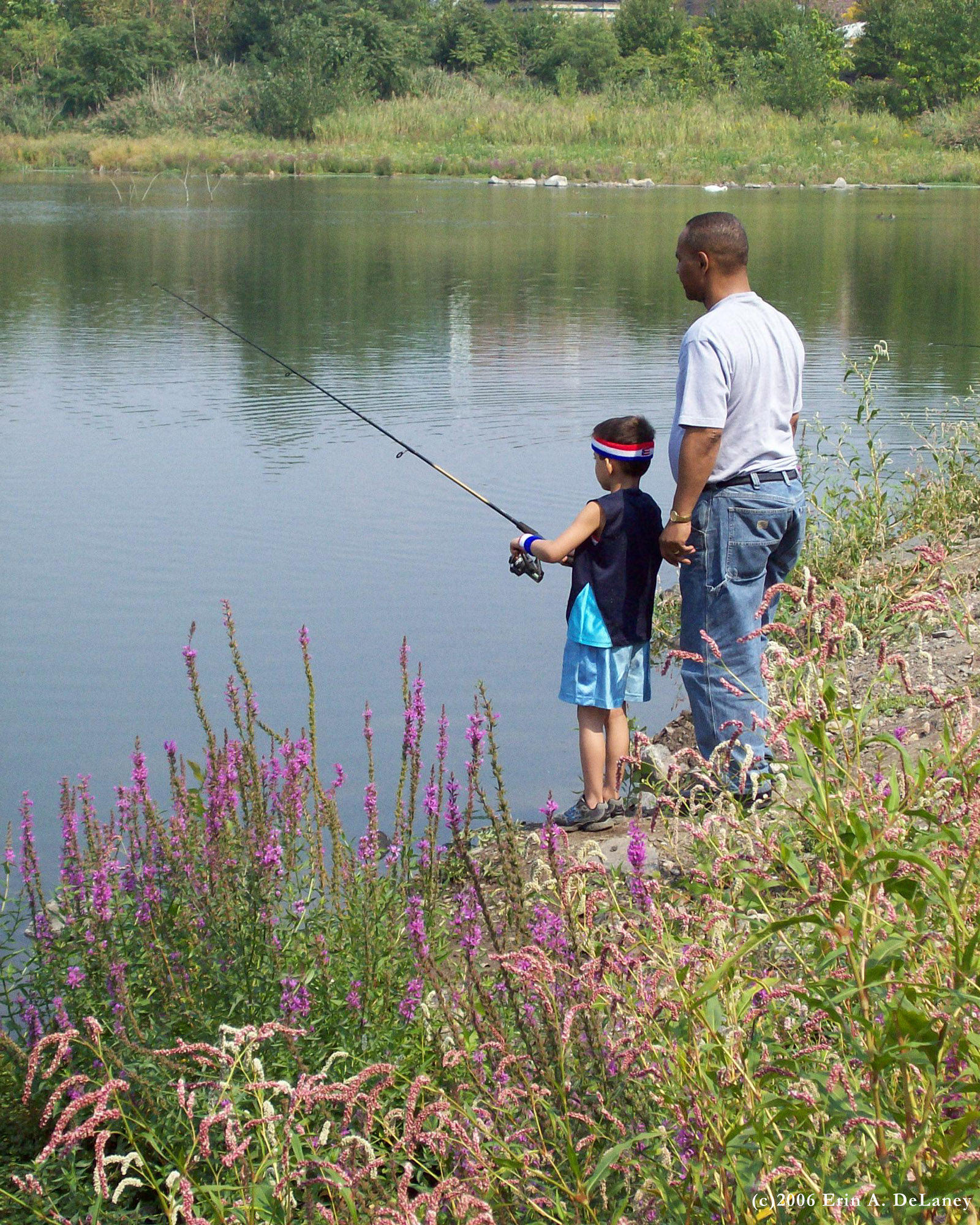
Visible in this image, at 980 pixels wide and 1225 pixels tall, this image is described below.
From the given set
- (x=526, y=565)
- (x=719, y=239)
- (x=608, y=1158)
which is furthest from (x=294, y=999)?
(x=719, y=239)

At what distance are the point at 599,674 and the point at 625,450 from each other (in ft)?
2.27

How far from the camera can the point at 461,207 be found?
31016mm

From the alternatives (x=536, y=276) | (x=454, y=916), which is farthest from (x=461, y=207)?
(x=454, y=916)

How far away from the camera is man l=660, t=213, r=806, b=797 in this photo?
393cm

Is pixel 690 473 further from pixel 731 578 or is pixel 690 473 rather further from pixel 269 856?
pixel 269 856

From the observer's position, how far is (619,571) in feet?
14.2

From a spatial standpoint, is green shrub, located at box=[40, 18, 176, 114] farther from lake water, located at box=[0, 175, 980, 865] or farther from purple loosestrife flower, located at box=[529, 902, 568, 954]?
purple loosestrife flower, located at box=[529, 902, 568, 954]

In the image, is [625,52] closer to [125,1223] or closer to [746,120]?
[746,120]

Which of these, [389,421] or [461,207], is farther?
[461,207]

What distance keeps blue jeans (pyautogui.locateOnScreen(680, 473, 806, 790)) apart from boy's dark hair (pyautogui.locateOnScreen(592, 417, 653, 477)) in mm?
341

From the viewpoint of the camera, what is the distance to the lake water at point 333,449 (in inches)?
225

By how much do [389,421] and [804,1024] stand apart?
842 cm

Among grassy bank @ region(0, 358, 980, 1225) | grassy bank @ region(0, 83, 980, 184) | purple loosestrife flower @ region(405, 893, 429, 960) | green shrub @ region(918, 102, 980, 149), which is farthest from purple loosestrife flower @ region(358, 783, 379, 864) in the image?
green shrub @ region(918, 102, 980, 149)

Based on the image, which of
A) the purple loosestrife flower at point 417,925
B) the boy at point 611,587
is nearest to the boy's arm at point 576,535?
the boy at point 611,587
